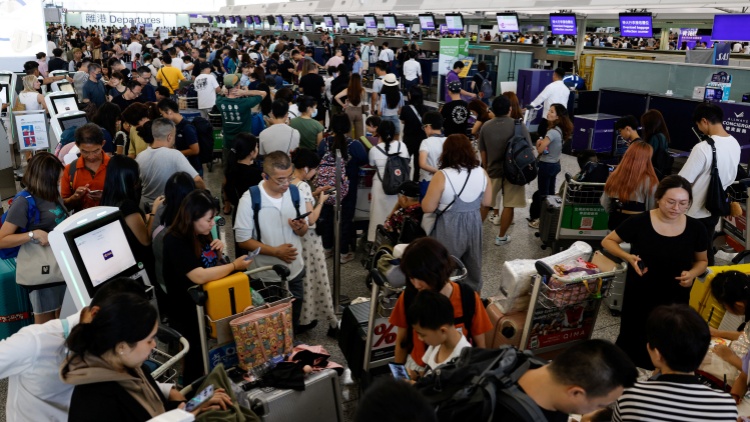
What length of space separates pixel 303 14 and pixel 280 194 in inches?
1053

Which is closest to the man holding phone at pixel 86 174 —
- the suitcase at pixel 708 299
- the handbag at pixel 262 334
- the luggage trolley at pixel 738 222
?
the handbag at pixel 262 334

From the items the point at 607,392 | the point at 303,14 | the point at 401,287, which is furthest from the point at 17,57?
the point at 303,14

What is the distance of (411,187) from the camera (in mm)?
4711

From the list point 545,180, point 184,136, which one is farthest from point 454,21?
point 184,136

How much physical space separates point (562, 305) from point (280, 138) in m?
3.32

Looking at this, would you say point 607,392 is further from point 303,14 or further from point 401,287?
point 303,14

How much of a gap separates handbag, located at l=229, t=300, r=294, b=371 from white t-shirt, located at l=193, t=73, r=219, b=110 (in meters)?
6.40

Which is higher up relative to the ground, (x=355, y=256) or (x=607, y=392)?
(x=607, y=392)

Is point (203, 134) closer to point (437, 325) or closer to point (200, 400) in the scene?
point (200, 400)

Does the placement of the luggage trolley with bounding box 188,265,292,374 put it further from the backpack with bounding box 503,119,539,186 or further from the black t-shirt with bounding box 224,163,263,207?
the backpack with bounding box 503,119,539,186

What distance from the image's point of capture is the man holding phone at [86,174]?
428 centimetres

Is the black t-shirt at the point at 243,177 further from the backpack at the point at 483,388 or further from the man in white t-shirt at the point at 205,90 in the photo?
the man in white t-shirt at the point at 205,90

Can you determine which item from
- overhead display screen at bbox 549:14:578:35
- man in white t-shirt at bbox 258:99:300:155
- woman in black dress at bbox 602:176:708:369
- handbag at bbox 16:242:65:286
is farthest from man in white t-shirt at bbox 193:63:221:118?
overhead display screen at bbox 549:14:578:35

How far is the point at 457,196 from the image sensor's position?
4.06 metres
